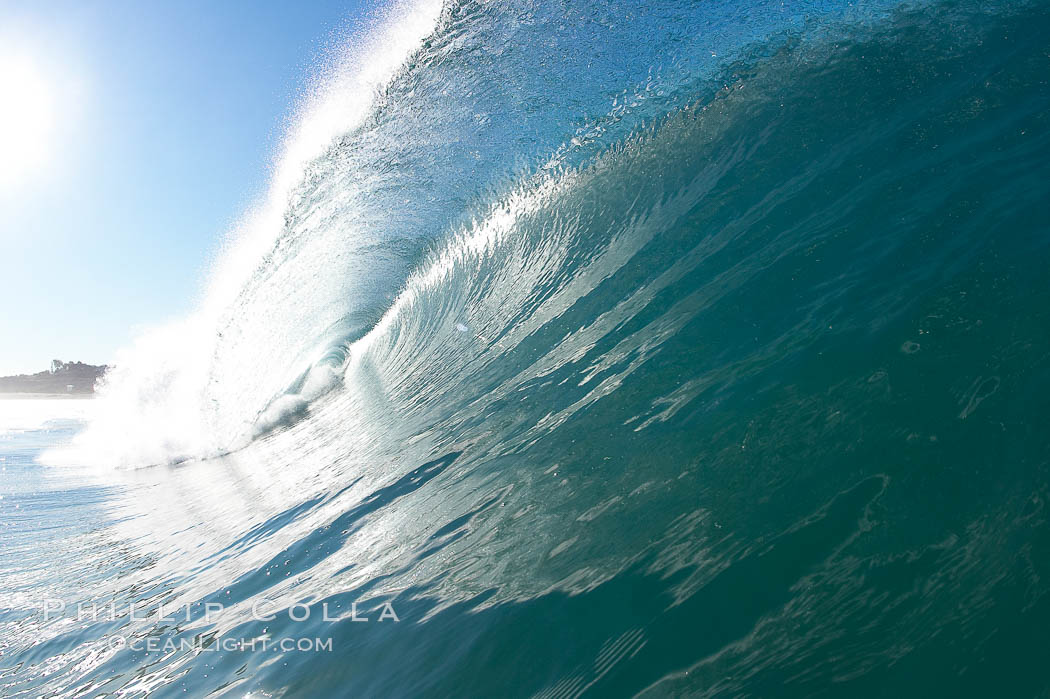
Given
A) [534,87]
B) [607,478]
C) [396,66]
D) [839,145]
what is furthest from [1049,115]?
[396,66]

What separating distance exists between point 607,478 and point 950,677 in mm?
1629

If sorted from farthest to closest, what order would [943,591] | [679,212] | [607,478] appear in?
[679,212]
[607,478]
[943,591]

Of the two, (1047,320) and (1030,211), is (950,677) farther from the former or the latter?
(1030,211)

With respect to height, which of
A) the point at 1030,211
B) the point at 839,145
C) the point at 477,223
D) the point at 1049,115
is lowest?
the point at 1030,211

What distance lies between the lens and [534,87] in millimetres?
8383

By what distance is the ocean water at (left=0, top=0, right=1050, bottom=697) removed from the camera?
70.0 inches

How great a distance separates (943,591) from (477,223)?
927cm

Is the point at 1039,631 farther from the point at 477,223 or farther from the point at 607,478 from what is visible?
the point at 477,223

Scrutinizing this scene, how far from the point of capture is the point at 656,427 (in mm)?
3098

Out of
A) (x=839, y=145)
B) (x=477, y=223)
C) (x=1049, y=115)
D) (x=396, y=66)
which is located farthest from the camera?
(x=477, y=223)

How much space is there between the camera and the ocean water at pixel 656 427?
1.78m

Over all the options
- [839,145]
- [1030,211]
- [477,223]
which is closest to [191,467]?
[477,223]

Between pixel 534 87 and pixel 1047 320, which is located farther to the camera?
pixel 534 87

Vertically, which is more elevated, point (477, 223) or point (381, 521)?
point (477, 223)
